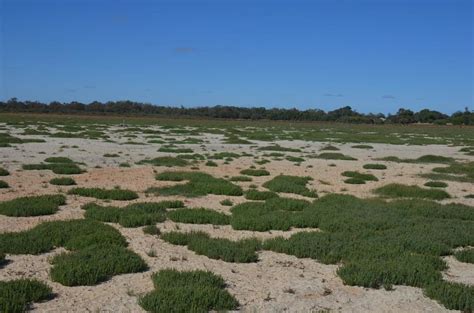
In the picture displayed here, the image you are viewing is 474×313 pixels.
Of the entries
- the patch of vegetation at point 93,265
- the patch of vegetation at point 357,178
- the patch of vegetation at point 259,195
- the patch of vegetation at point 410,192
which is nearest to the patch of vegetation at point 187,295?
the patch of vegetation at point 93,265

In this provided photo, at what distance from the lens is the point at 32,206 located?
13.5m

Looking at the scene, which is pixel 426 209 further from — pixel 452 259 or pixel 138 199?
pixel 138 199

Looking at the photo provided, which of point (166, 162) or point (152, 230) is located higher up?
point (152, 230)

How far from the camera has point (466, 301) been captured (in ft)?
25.2

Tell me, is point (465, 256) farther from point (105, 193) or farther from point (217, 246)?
point (105, 193)

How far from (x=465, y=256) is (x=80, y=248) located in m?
7.88

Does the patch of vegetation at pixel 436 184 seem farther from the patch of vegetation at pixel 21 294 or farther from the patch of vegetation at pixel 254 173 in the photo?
the patch of vegetation at pixel 21 294

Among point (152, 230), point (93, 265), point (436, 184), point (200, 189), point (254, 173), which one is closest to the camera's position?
point (93, 265)

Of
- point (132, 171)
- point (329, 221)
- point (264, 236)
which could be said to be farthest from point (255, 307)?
point (132, 171)

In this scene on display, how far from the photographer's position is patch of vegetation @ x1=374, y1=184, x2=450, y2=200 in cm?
1903

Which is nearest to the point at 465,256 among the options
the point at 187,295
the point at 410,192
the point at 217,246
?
the point at 217,246

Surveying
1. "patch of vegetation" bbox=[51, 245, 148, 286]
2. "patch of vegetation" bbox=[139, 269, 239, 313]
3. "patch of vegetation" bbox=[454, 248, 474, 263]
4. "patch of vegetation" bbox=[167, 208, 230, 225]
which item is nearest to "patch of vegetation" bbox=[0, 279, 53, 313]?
"patch of vegetation" bbox=[51, 245, 148, 286]

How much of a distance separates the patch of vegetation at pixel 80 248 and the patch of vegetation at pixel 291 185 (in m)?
8.77

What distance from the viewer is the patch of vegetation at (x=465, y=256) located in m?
10.4
